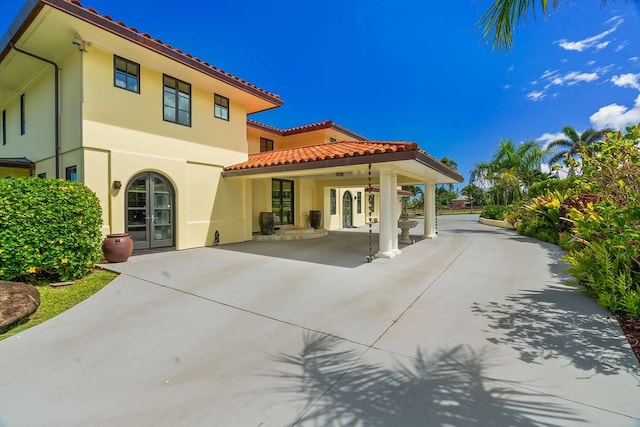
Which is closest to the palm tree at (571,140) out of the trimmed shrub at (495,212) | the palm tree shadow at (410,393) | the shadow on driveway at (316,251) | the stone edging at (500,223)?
the trimmed shrub at (495,212)

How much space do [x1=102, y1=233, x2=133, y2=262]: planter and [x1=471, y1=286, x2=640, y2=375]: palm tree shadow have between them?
29.8 ft

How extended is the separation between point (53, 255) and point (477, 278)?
9785 mm

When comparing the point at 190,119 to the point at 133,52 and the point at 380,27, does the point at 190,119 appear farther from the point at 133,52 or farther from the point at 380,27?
Result: the point at 380,27

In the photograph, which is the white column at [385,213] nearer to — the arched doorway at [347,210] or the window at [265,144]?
the window at [265,144]

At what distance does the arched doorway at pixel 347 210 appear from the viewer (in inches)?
859

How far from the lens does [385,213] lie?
30.4 ft

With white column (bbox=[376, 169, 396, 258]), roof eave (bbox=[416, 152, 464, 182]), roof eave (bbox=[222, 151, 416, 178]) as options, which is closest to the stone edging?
roof eave (bbox=[416, 152, 464, 182])

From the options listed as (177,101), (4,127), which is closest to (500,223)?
(177,101)

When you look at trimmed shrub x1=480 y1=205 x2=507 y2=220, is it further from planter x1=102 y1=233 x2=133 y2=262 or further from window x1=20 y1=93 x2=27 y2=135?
window x1=20 y1=93 x2=27 y2=135

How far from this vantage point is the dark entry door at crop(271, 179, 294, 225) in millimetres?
15641

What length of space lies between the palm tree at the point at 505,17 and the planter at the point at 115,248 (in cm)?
987

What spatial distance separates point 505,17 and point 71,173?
11.9 meters

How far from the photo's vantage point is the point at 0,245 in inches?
224

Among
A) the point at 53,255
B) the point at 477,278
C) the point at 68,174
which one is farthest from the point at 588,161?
the point at 68,174
